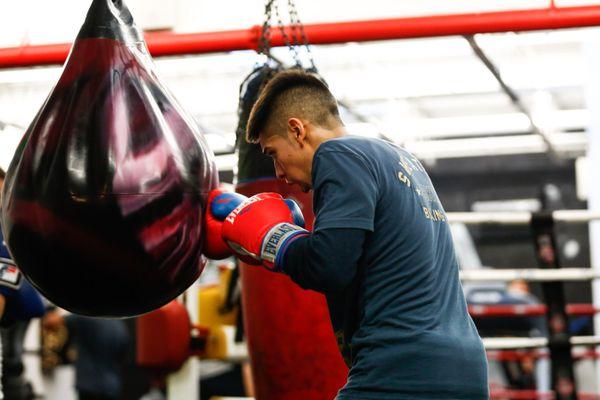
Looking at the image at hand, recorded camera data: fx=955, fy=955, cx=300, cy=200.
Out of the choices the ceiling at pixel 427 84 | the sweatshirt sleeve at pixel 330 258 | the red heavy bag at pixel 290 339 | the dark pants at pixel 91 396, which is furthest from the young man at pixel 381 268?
the ceiling at pixel 427 84

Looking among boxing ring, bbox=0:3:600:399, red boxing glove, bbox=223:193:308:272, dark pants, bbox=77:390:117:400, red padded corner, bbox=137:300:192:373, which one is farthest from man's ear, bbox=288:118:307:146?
dark pants, bbox=77:390:117:400

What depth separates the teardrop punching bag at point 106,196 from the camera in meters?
2.05

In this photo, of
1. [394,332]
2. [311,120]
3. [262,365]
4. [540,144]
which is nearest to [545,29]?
[262,365]

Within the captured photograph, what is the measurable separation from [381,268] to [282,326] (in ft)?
4.20

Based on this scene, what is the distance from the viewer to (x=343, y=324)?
6.40 feet

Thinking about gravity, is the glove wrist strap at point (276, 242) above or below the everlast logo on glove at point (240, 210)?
below

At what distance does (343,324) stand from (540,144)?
408 inches

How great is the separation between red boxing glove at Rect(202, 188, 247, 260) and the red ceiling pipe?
1.48m

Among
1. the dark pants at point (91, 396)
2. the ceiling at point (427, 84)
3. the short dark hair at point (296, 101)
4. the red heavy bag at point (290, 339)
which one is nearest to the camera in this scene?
the short dark hair at point (296, 101)

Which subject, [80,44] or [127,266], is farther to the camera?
[80,44]

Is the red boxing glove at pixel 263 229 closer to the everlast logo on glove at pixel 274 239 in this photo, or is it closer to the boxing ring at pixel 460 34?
the everlast logo on glove at pixel 274 239

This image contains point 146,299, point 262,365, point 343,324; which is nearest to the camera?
point 343,324

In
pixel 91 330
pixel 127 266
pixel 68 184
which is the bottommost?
pixel 91 330

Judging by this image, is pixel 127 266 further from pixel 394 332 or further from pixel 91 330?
pixel 91 330
